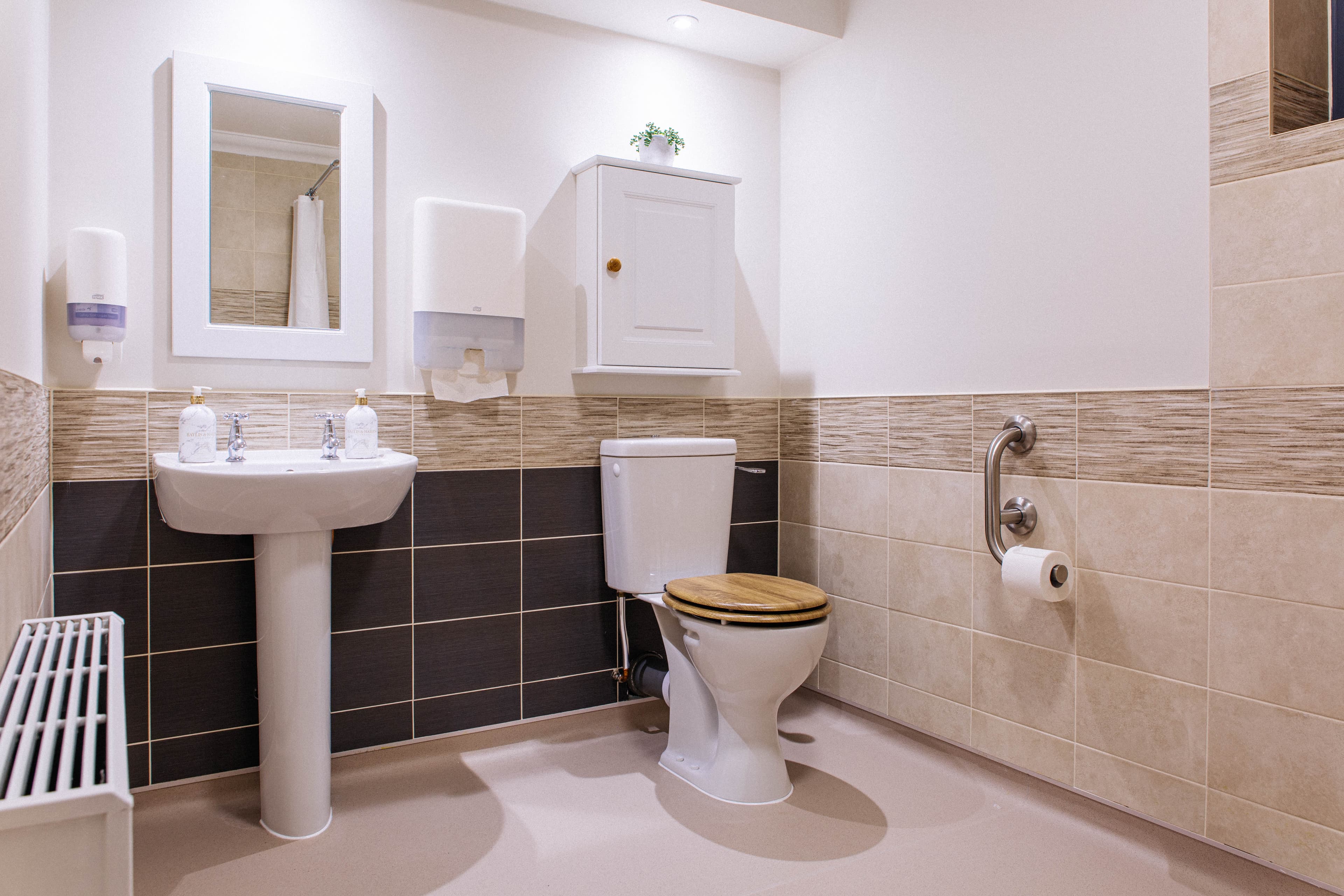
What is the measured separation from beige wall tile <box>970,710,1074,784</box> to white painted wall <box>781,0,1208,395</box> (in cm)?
84

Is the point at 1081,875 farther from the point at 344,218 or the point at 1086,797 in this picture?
the point at 344,218

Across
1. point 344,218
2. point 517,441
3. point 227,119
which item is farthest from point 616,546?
point 227,119

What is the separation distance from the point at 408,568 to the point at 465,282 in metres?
0.79

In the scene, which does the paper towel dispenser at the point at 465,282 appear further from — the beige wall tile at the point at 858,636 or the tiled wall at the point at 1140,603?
the beige wall tile at the point at 858,636

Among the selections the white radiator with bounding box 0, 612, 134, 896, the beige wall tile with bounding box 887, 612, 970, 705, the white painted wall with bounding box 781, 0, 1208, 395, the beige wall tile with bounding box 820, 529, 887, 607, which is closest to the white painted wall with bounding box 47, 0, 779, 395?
the white painted wall with bounding box 781, 0, 1208, 395

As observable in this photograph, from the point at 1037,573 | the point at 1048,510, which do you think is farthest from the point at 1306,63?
the point at 1037,573

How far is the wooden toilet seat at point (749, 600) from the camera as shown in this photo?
1.91 m

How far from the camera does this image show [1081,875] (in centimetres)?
167

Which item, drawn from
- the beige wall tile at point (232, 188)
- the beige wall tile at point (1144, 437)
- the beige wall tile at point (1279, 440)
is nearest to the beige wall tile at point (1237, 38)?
the beige wall tile at point (1279, 440)

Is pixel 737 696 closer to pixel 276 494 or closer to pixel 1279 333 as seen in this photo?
pixel 276 494

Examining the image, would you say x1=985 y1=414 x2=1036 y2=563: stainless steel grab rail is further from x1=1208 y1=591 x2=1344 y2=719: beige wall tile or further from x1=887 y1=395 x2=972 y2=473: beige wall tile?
x1=1208 y1=591 x2=1344 y2=719: beige wall tile

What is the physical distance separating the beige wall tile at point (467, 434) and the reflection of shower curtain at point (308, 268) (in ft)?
1.06

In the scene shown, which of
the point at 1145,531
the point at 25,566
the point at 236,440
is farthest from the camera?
the point at 236,440

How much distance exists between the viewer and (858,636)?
8.27 ft
